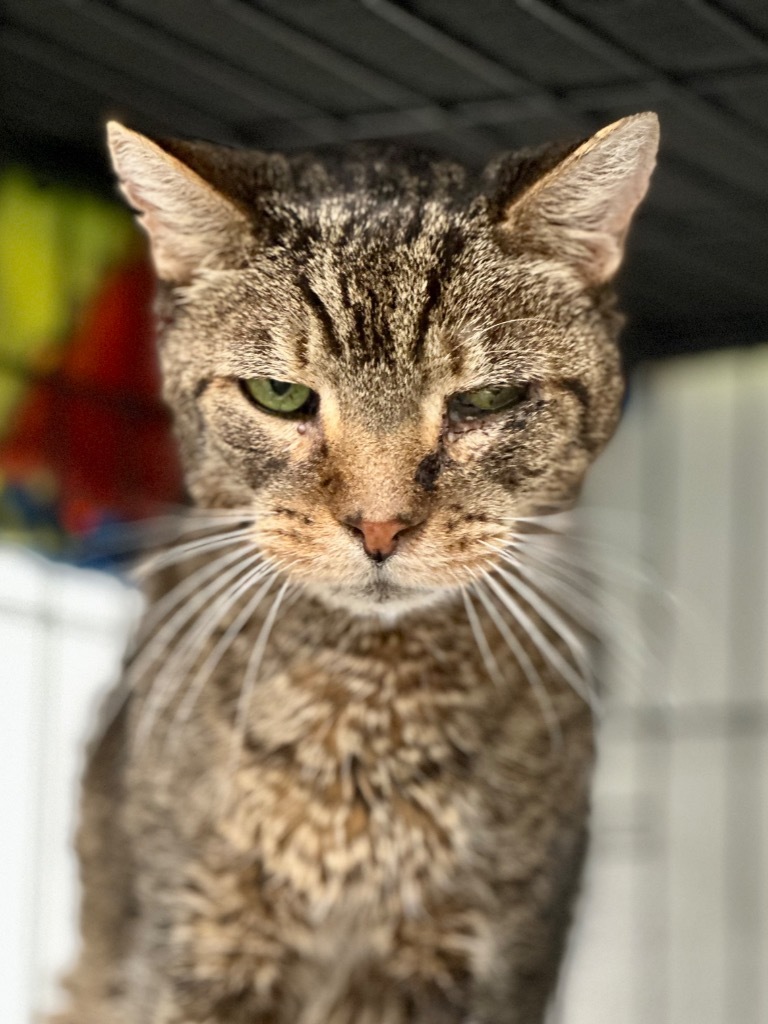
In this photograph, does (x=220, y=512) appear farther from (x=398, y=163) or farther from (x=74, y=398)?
(x=74, y=398)

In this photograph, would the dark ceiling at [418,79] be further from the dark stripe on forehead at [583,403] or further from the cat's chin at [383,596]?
the cat's chin at [383,596]

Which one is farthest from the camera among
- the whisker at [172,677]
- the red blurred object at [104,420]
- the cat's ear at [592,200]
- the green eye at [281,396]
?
the red blurred object at [104,420]

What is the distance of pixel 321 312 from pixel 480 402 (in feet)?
0.39

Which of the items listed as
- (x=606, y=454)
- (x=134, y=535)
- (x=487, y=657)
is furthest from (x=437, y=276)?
(x=134, y=535)

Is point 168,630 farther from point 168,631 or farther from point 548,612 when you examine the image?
point 548,612

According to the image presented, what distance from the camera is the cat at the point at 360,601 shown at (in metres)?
0.86

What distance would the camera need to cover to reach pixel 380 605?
90 centimetres

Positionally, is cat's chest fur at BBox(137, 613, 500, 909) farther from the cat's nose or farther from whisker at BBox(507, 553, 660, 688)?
the cat's nose

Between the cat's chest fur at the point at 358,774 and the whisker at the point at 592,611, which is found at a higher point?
the whisker at the point at 592,611

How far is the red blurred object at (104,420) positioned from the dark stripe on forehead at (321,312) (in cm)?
63

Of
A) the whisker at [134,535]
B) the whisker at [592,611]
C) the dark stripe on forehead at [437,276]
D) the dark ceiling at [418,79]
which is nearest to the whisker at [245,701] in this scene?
the whisker at [134,535]

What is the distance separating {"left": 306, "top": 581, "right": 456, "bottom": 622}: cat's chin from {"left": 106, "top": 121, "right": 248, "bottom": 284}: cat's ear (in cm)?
24

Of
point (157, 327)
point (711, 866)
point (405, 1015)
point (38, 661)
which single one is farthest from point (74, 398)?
point (711, 866)

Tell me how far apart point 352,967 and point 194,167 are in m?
0.63
